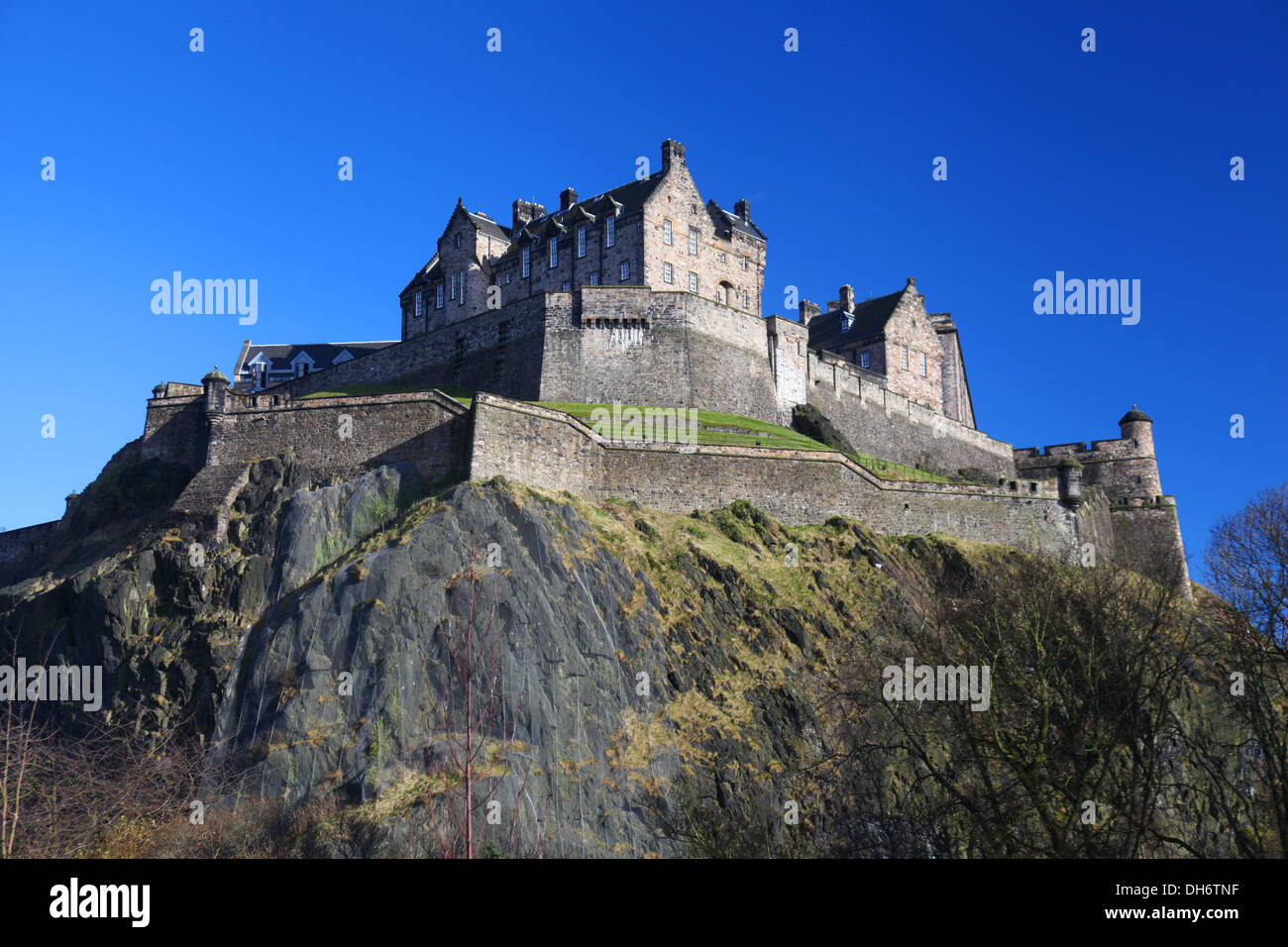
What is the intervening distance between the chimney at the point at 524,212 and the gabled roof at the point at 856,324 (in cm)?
1906

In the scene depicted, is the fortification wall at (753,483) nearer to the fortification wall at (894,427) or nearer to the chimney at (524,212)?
the fortification wall at (894,427)

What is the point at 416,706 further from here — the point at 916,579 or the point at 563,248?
the point at 563,248

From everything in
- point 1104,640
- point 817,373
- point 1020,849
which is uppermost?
point 817,373

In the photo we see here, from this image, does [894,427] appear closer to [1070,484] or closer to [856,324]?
[856,324]

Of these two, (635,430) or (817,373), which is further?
(817,373)

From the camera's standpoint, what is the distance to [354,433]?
4250 centimetres

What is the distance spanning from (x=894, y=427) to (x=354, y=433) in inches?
1194

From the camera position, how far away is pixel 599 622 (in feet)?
114

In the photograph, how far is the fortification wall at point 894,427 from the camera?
186ft

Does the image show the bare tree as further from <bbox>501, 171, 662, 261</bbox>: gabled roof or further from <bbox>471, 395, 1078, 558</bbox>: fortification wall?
<bbox>501, 171, 662, 261</bbox>: gabled roof

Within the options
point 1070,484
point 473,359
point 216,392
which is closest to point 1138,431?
point 1070,484
